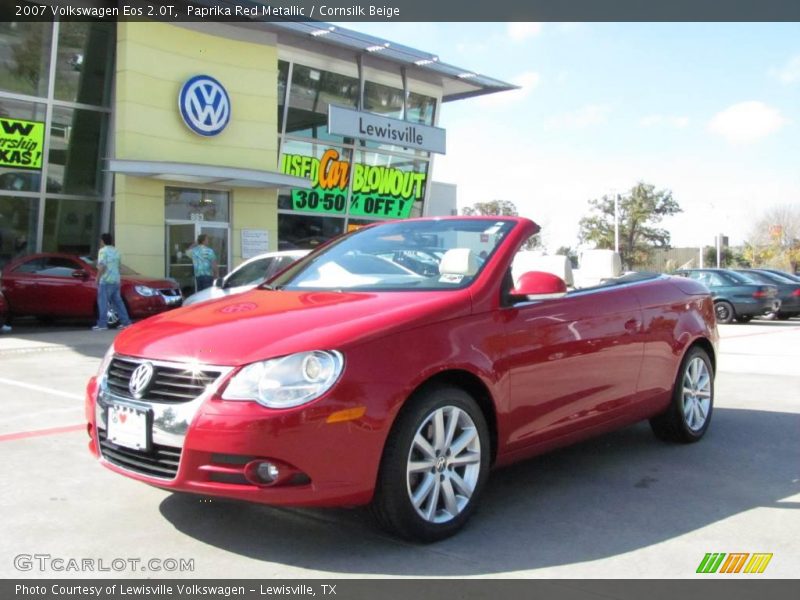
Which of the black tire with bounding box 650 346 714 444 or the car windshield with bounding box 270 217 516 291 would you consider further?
the black tire with bounding box 650 346 714 444

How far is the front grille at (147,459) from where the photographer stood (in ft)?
11.6

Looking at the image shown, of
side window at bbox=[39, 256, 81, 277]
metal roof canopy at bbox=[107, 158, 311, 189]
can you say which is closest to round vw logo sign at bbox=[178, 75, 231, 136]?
metal roof canopy at bbox=[107, 158, 311, 189]

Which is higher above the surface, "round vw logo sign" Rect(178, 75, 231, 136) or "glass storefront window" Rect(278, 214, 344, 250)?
"round vw logo sign" Rect(178, 75, 231, 136)

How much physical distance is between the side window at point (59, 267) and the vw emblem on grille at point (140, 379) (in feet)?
42.3

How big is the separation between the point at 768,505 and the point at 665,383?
47.6 inches

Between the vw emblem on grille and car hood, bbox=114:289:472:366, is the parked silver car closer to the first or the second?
car hood, bbox=114:289:472:366

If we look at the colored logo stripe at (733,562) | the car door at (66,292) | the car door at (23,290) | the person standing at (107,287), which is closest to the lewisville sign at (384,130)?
the car door at (66,292)

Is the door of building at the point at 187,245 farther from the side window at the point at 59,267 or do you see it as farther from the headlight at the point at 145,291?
the side window at the point at 59,267

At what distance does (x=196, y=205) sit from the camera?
2016cm

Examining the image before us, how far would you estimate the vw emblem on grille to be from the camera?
3.66 metres

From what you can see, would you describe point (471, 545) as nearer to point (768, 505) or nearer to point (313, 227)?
point (768, 505)

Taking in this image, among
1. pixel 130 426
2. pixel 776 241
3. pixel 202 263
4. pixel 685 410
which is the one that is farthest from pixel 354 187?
pixel 776 241

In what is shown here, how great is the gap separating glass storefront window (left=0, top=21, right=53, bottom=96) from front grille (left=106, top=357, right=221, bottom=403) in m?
16.7

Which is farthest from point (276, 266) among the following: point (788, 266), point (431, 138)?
point (788, 266)
